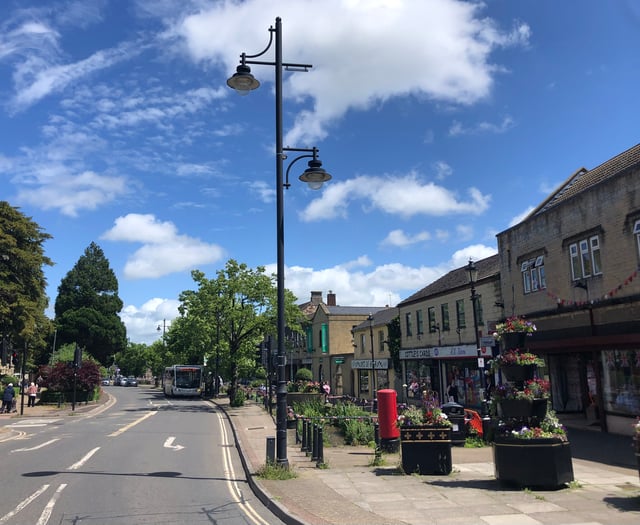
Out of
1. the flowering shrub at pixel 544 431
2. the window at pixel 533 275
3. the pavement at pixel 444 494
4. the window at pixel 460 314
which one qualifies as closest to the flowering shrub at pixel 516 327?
the flowering shrub at pixel 544 431

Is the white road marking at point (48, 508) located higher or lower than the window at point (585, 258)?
lower

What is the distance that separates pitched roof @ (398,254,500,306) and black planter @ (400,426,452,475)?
16116 millimetres

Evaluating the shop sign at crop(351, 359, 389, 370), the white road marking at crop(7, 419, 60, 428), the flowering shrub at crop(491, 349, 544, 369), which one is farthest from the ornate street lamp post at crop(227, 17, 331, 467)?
the shop sign at crop(351, 359, 389, 370)

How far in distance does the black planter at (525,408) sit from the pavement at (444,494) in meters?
1.17

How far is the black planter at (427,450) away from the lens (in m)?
10.3

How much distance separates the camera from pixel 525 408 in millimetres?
9164

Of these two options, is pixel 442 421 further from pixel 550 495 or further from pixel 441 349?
pixel 441 349

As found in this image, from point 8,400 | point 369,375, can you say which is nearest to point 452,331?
point 369,375

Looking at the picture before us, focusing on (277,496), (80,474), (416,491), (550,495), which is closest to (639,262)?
(550,495)

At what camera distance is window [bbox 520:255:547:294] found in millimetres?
20625

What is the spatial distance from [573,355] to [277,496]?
604 inches

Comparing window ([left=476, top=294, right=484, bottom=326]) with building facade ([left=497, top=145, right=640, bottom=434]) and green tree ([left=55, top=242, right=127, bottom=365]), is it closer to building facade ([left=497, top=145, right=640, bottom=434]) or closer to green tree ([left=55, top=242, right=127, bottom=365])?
building facade ([left=497, top=145, right=640, bottom=434])

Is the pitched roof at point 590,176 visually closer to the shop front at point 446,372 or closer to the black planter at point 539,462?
the shop front at point 446,372

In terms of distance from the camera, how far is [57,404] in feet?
117
